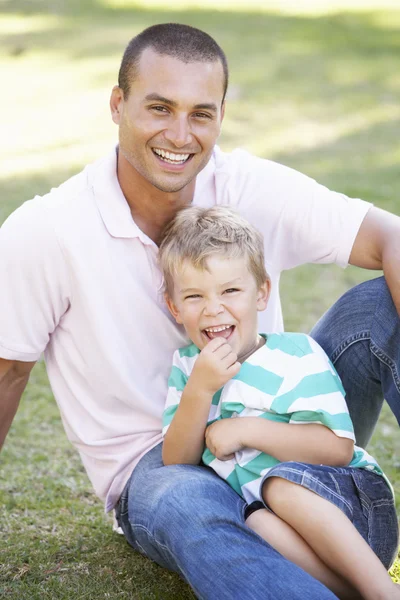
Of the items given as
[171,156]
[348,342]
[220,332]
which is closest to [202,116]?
[171,156]

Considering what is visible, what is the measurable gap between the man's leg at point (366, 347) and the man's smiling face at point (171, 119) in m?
0.59

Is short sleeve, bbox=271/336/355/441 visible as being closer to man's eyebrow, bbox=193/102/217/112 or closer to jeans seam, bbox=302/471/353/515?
jeans seam, bbox=302/471/353/515

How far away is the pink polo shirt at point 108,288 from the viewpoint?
248 centimetres

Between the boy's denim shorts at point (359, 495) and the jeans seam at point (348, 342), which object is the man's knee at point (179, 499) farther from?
the jeans seam at point (348, 342)

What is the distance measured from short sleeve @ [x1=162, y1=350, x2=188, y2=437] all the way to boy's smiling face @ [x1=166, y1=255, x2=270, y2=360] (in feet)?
0.27

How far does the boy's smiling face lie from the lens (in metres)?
2.44

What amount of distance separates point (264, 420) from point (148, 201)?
2.46 feet

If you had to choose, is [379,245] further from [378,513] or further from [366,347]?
[378,513]

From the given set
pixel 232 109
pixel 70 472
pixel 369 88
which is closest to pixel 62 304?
pixel 70 472

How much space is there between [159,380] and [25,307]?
1.39ft

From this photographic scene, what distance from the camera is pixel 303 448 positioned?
2311 mm

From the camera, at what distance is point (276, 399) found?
2.34 metres

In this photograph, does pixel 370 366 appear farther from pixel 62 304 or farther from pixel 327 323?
pixel 62 304

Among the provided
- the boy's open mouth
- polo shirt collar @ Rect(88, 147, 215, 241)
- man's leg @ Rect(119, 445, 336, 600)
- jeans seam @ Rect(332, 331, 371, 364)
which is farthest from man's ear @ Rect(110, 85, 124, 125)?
man's leg @ Rect(119, 445, 336, 600)
